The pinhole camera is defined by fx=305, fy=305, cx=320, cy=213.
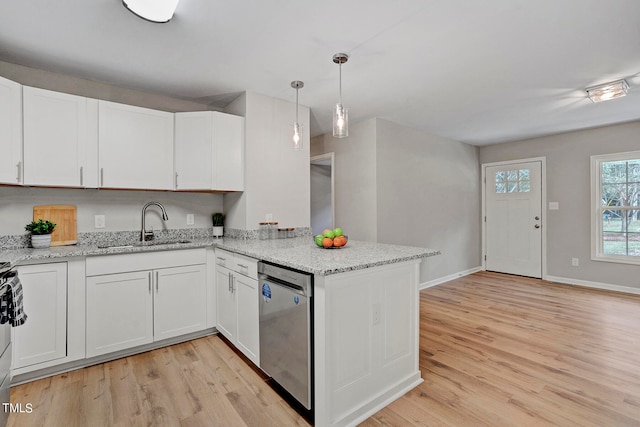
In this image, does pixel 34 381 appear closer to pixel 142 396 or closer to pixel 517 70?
pixel 142 396

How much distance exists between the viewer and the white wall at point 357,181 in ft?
13.1

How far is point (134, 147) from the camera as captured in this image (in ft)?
9.06

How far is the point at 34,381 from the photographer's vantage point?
2.15 m

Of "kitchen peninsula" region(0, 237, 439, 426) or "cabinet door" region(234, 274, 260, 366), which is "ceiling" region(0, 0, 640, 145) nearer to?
"kitchen peninsula" region(0, 237, 439, 426)

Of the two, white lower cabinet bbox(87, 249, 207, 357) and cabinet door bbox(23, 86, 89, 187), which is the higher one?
cabinet door bbox(23, 86, 89, 187)

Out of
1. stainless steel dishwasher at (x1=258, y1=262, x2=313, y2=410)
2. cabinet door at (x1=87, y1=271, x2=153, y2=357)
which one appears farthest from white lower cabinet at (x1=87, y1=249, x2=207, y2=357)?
stainless steel dishwasher at (x1=258, y1=262, x2=313, y2=410)

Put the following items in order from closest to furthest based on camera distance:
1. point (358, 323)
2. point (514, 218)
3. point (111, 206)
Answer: point (358, 323)
point (111, 206)
point (514, 218)

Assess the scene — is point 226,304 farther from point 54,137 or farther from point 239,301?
point 54,137

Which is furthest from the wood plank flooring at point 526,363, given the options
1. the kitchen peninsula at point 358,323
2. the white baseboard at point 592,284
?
the white baseboard at point 592,284

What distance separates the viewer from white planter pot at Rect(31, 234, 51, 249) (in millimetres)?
2445

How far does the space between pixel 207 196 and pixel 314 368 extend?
241 cm

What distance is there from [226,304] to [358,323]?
4.59ft

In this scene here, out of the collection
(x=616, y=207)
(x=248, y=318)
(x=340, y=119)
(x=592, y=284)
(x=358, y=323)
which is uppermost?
(x=340, y=119)

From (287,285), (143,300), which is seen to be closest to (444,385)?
(287,285)
